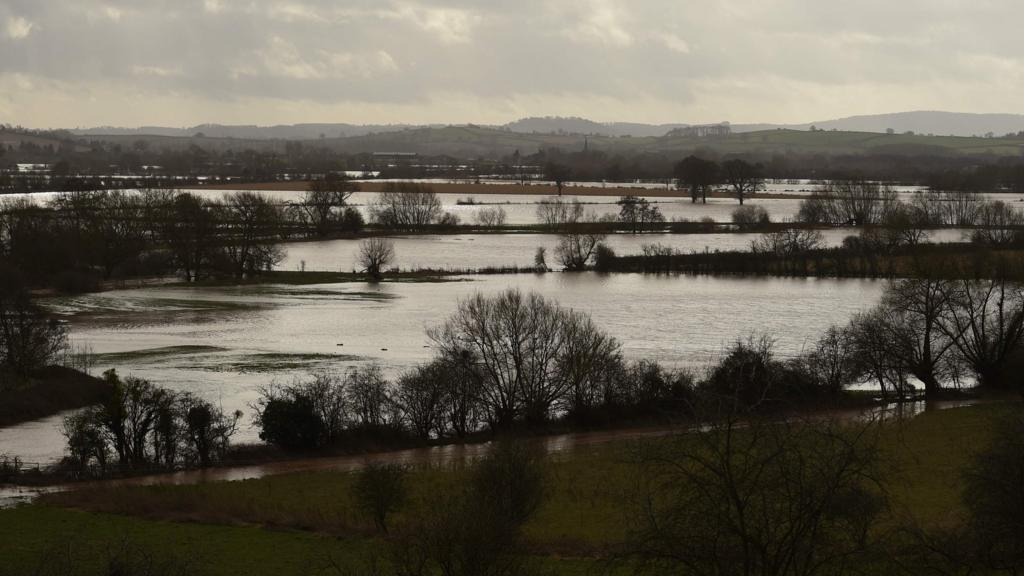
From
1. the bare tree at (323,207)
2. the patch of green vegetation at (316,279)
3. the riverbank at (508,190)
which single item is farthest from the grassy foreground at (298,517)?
the riverbank at (508,190)

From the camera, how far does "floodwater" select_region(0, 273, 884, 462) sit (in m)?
35.4

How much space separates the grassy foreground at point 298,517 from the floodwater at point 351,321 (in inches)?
226

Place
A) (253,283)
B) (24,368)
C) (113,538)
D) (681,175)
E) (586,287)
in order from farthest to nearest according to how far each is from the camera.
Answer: (681,175), (253,283), (586,287), (24,368), (113,538)

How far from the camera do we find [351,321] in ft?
153

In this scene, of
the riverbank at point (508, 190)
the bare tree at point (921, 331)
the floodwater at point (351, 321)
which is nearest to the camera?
the bare tree at point (921, 331)

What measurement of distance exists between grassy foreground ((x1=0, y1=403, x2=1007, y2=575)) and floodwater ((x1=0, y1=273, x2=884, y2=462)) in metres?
5.75

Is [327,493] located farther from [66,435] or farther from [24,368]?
[24,368]

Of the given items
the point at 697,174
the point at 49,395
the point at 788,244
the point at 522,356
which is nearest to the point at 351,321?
the point at 49,395

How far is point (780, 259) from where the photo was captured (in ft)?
212

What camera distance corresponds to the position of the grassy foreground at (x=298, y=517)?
17.1 meters

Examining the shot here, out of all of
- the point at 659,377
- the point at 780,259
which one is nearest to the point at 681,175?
the point at 780,259

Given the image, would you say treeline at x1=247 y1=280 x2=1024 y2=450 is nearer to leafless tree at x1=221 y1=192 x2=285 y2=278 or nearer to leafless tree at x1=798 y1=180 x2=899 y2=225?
leafless tree at x1=221 y1=192 x2=285 y2=278

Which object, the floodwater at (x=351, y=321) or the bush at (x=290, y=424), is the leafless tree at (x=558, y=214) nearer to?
the floodwater at (x=351, y=321)

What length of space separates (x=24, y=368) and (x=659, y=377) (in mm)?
19641
